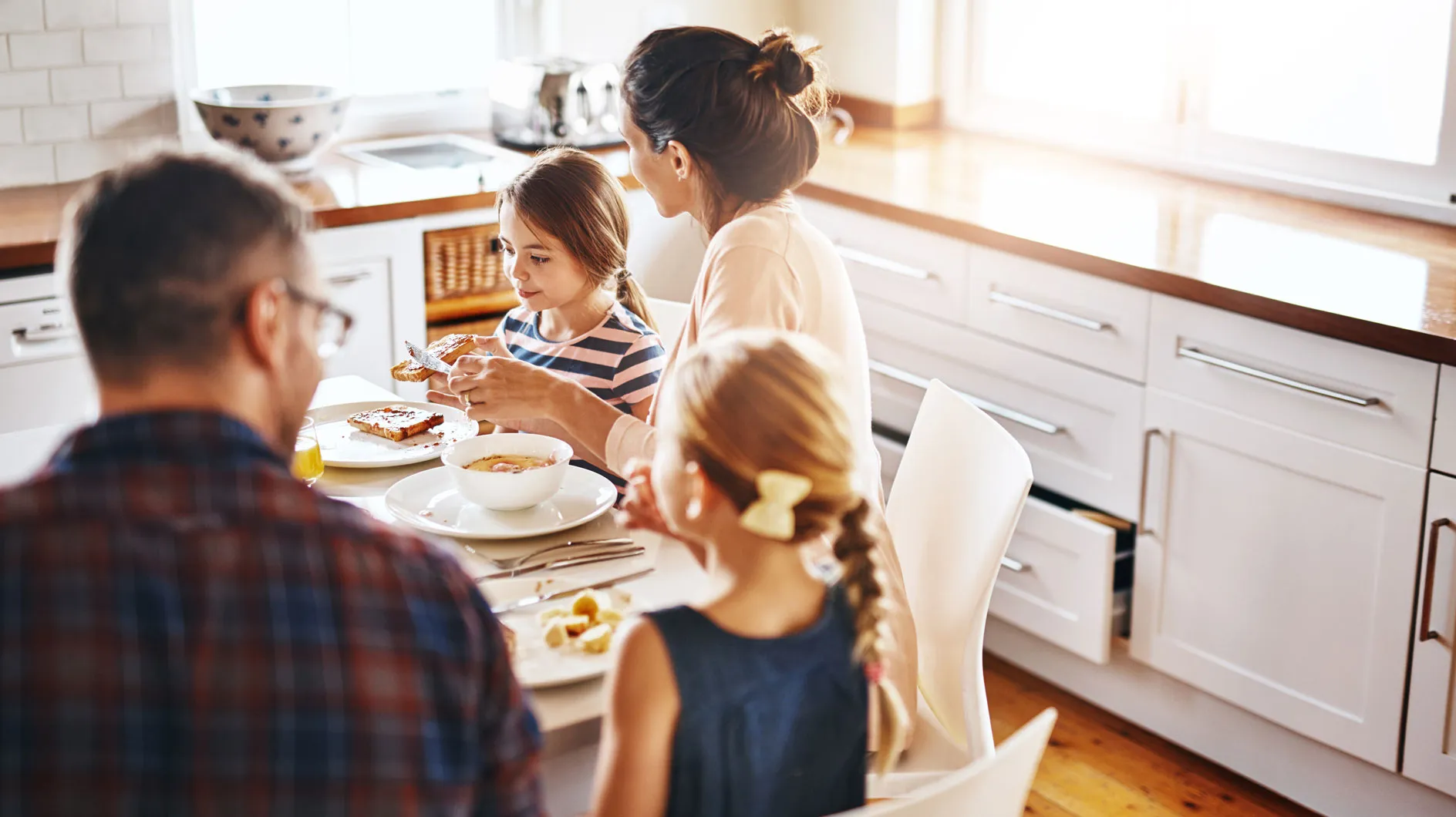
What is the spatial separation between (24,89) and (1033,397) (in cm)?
204

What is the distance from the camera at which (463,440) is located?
1.72 m

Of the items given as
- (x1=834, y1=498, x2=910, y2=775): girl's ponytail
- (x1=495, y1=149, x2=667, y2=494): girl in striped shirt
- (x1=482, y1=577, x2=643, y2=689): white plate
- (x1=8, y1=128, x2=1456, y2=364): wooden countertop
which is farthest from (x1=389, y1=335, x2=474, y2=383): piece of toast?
(x1=834, y1=498, x2=910, y2=775): girl's ponytail

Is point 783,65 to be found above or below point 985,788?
above

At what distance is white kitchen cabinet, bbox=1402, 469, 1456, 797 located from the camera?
205 cm

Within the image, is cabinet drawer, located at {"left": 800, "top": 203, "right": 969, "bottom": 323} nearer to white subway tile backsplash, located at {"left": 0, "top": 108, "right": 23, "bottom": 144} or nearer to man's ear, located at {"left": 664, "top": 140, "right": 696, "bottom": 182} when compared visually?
man's ear, located at {"left": 664, "top": 140, "right": 696, "bottom": 182}

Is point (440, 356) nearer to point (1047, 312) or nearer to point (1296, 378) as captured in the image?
point (1047, 312)

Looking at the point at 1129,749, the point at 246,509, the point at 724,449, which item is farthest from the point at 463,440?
the point at 1129,749

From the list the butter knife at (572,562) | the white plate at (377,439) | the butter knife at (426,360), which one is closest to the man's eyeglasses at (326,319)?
the butter knife at (572,562)

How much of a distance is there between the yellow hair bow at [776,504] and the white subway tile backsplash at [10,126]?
2.35m

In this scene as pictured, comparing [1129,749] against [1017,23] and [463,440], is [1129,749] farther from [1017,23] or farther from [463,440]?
[1017,23]

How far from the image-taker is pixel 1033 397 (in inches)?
105

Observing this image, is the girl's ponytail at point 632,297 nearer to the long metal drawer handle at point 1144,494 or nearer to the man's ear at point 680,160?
the man's ear at point 680,160

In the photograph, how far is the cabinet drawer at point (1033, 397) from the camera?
2.52m

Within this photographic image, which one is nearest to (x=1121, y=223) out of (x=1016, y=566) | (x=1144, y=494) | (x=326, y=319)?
(x=1144, y=494)
